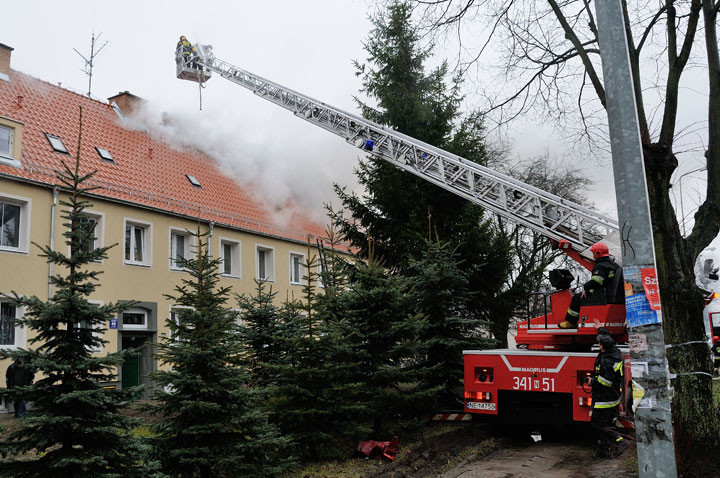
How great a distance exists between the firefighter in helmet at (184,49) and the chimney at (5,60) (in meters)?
5.71

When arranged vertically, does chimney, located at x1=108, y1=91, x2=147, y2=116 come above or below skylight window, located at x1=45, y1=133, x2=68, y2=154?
above

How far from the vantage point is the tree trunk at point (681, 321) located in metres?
7.30

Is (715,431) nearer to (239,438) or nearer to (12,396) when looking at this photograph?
(239,438)

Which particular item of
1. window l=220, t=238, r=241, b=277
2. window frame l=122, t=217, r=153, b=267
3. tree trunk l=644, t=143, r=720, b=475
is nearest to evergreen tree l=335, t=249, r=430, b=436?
tree trunk l=644, t=143, r=720, b=475

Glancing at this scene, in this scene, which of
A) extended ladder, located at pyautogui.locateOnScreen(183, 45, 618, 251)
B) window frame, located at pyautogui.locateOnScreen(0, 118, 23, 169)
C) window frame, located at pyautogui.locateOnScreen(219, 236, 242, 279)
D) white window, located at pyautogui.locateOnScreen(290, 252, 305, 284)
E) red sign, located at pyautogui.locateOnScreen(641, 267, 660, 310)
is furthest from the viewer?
white window, located at pyautogui.locateOnScreen(290, 252, 305, 284)

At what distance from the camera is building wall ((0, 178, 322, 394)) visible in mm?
15719

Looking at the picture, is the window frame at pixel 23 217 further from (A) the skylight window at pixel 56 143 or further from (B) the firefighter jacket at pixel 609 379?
(B) the firefighter jacket at pixel 609 379

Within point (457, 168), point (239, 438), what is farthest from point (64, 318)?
point (457, 168)

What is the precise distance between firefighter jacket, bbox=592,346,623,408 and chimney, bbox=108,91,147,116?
2088 cm

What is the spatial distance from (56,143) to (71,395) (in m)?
15.7

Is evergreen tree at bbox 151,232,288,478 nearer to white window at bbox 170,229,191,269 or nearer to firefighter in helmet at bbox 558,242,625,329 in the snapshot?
firefighter in helmet at bbox 558,242,625,329

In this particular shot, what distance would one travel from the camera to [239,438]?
733 cm

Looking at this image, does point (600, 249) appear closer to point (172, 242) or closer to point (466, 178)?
point (466, 178)

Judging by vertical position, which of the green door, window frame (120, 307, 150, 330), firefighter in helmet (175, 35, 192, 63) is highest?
firefighter in helmet (175, 35, 192, 63)
